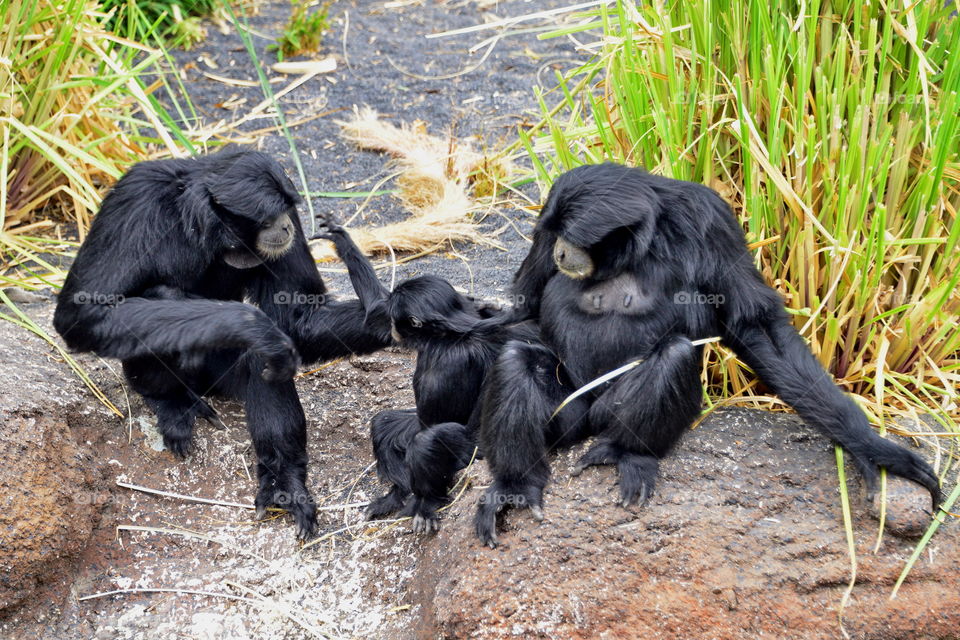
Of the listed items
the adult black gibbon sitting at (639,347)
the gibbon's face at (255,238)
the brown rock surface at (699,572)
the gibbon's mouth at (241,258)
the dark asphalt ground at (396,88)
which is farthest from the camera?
the dark asphalt ground at (396,88)

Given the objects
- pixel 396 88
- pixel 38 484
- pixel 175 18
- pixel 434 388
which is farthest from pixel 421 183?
pixel 38 484

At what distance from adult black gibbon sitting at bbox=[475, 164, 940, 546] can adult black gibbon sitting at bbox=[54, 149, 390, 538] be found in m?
1.29

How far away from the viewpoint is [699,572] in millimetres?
4215

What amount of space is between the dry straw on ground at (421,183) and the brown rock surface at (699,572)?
3.08 metres

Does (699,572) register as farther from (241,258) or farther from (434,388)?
(241,258)

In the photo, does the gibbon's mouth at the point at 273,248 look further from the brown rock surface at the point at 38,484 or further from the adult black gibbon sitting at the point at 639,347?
the adult black gibbon sitting at the point at 639,347

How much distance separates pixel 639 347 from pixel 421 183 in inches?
158

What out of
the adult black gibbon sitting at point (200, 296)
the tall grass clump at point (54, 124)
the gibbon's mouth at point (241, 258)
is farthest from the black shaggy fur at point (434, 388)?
the tall grass clump at point (54, 124)

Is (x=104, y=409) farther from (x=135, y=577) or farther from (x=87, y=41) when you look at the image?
(x=87, y=41)

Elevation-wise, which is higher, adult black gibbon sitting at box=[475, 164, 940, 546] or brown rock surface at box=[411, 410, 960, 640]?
adult black gibbon sitting at box=[475, 164, 940, 546]

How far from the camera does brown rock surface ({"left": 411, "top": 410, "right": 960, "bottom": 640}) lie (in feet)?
13.8

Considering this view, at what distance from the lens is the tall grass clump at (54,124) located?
6852 mm

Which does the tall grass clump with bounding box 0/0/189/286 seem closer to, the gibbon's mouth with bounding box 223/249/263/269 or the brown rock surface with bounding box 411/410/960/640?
the gibbon's mouth with bounding box 223/249/263/269

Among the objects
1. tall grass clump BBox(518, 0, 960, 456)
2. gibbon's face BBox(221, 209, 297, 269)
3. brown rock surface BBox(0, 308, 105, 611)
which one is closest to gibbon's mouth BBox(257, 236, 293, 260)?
gibbon's face BBox(221, 209, 297, 269)
